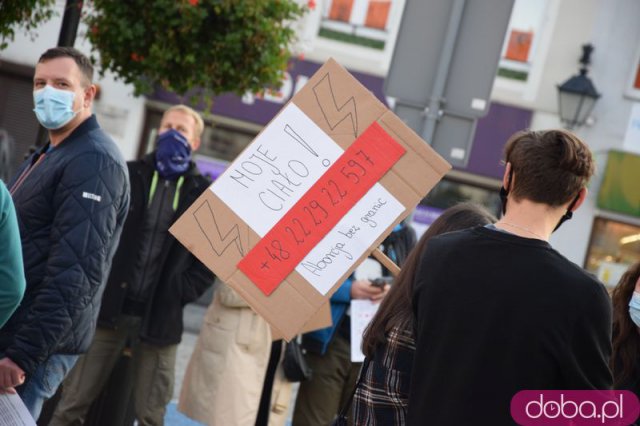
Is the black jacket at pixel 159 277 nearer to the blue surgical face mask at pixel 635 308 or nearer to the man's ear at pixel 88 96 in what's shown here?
the man's ear at pixel 88 96

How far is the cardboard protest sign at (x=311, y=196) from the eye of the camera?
10.7ft

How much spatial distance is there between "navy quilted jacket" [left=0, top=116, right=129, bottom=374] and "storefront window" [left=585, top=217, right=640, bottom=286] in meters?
11.9

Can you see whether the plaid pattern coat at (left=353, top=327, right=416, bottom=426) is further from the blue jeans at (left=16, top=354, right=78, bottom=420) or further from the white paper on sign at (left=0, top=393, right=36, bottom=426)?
the blue jeans at (left=16, top=354, right=78, bottom=420)

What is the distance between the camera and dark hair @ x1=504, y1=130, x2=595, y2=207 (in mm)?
2623

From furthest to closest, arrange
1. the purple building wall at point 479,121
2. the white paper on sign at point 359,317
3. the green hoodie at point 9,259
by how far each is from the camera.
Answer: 1. the purple building wall at point 479,121
2. the white paper on sign at point 359,317
3. the green hoodie at point 9,259

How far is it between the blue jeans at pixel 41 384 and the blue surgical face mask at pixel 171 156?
6.41 feet

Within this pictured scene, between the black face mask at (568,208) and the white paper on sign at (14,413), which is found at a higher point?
the black face mask at (568,208)

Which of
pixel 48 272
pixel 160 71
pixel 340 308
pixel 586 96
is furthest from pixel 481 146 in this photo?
pixel 48 272

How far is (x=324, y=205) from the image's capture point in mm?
3301

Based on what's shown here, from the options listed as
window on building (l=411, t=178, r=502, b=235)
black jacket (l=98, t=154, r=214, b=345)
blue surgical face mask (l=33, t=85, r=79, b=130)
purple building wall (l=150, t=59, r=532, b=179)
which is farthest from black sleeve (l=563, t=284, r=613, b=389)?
window on building (l=411, t=178, r=502, b=235)

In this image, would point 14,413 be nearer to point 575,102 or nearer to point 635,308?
point 635,308

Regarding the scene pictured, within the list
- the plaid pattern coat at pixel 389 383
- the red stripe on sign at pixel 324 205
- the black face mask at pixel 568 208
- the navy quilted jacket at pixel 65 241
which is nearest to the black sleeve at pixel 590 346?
the black face mask at pixel 568 208

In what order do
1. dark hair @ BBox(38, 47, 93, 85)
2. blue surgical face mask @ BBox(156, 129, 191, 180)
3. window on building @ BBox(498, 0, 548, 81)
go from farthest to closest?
window on building @ BBox(498, 0, 548, 81)
blue surgical face mask @ BBox(156, 129, 191, 180)
dark hair @ BBox(38, 47, 93, 85)

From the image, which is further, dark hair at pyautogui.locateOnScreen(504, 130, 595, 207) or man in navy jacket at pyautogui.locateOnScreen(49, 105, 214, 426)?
man in navy jacket at pyautogui.locateOnScreen(49, 105, 214, 426)
